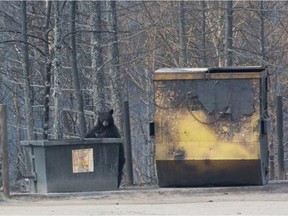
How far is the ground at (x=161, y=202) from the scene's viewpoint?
39.4 ft

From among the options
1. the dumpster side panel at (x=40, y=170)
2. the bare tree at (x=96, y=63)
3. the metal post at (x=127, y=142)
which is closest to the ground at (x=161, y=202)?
the dumpster side panel at (x=40, y=170)

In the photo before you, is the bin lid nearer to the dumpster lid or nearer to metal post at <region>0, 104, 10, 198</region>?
the dumpster lid

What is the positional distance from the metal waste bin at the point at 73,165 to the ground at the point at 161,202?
1.13 ft

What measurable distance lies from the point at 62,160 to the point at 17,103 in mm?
22497

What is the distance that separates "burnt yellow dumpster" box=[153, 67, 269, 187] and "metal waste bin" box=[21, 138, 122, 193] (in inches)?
32.3

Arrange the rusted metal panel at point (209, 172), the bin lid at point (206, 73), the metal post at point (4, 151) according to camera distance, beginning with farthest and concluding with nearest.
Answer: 1. the bin lid at point (206, 73)
2. the rusted metal panel at point (209, 172)
3. the metal post at point (4, 151)

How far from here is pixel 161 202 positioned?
13.3 metres

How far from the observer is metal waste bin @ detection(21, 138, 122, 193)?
15.2 meters

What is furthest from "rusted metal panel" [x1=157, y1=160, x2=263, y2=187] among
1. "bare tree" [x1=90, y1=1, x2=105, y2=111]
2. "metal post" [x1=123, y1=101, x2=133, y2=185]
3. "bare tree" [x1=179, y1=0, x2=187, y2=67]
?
"bare tree" [x1=179, y1=0, x2=187, y2=67]

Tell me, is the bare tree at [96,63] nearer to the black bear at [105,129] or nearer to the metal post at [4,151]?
the black bear at [105,129]

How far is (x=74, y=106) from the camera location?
33.1 metres

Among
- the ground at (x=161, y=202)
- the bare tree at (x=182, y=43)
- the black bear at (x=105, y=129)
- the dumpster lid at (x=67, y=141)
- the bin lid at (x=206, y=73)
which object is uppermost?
the bare tree at (x=182, y=43)

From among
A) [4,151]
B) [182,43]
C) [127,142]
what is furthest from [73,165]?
[182,43]

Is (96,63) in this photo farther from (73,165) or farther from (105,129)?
(73,165)
